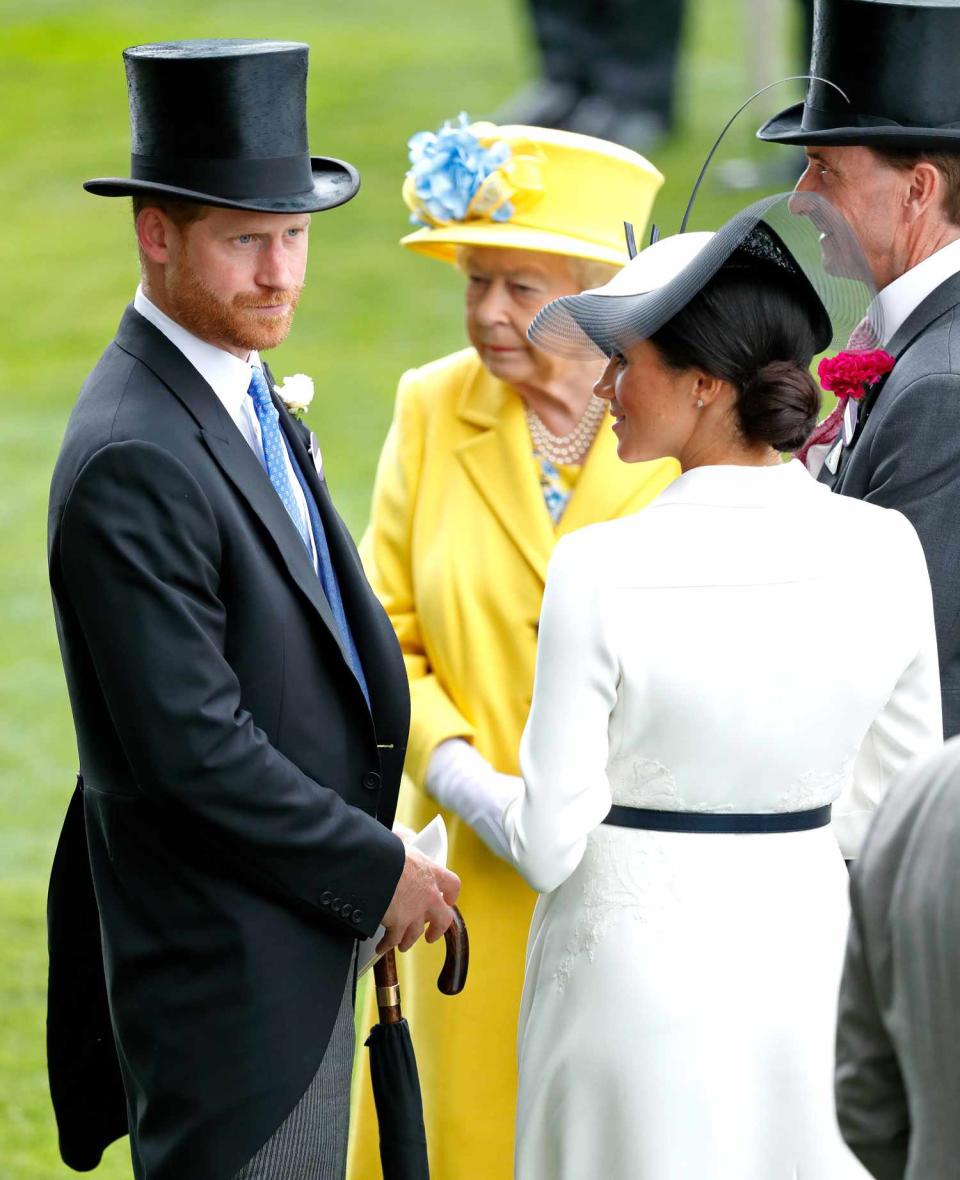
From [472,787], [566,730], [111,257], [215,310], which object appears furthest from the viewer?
[111,257]

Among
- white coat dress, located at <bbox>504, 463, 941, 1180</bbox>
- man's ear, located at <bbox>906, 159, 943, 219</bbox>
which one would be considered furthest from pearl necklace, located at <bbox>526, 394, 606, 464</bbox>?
white coat dress, located at <bbox>504, 463, 941, 1180</bbox>

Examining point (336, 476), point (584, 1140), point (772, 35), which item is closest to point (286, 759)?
point (584, 1140)

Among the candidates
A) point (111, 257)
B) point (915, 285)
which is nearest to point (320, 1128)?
point (915, 285)

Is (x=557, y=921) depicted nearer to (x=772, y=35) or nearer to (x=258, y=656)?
(x=258, y=656)

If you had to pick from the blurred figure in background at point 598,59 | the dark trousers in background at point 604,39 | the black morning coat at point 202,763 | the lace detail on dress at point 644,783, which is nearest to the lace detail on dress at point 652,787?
the lace detail on dress at point 644,783

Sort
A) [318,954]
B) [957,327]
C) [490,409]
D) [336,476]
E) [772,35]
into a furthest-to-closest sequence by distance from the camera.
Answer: [772,35], [336,476], [490,409], [957,327], [318,954]

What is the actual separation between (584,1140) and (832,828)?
1.82ft

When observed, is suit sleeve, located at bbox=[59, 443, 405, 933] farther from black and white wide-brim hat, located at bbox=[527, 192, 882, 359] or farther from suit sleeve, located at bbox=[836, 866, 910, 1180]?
suit sleeve, located at bbox=[836, 866, 910, 1180]

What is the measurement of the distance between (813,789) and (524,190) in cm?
129

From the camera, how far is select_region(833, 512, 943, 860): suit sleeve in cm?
246

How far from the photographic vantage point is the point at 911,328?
2.96 meters

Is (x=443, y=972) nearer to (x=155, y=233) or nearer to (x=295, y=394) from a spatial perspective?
(x=295, y=394)

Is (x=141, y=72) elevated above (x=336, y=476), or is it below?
above

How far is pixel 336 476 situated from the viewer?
8812mm
